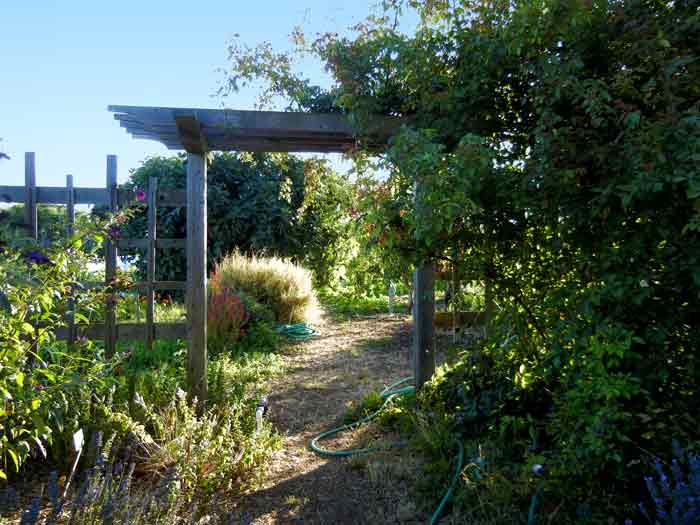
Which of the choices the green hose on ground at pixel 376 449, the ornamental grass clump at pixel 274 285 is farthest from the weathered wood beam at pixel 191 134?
the ornamental grass clump at pixel 274 285

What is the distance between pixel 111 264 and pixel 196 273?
64 centimetres

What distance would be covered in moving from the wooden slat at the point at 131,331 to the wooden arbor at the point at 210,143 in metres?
0.22

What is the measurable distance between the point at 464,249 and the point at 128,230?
8118 mm

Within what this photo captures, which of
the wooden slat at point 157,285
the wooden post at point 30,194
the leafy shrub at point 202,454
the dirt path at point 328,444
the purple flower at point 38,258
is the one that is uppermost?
the wooden post at point 30,194

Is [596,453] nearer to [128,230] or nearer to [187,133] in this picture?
[187,133]

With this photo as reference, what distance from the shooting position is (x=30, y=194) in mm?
4152

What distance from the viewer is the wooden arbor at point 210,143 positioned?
387 cm

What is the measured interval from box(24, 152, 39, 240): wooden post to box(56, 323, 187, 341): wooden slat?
31.9 inches

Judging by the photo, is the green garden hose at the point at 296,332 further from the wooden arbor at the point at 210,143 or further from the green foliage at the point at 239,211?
the wooden arbor at the point at 210,143

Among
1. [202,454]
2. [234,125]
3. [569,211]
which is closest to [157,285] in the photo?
[234,125]

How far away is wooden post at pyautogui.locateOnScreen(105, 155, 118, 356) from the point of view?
4.09m

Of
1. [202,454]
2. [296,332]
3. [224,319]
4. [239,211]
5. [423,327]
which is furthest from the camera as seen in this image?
[239,211]

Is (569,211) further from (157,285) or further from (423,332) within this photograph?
(157,285)

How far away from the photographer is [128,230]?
967 cm
